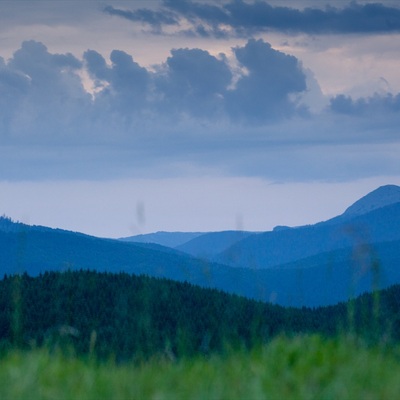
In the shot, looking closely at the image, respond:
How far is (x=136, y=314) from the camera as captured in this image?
1745 centimetres

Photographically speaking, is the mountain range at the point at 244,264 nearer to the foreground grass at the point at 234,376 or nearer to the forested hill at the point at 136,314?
the forested hill at the point at 136,314

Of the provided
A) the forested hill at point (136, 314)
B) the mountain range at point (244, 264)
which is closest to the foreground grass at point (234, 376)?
the mountain range at point (244, 264)

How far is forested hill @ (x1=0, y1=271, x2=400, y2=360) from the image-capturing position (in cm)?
1595

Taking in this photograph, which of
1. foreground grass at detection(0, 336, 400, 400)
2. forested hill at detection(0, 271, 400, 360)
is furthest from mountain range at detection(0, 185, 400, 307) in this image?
foreground grass at detection(0, 336, 400, 400)

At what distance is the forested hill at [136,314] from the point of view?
15.9 m

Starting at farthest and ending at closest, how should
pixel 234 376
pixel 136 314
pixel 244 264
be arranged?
pixel 244 264
pixel 136 314
pixel 234 376

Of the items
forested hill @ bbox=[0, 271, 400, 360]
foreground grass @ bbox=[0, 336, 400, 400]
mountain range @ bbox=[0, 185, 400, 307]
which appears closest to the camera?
foreground grass @ bbox=[0, 336, 400, 400]

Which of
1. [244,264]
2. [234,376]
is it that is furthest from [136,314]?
→ [244,264]

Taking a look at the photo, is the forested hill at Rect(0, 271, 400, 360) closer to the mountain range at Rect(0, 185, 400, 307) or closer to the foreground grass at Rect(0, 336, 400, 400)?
the mountain range at Rect(0, 185, 400, 307)

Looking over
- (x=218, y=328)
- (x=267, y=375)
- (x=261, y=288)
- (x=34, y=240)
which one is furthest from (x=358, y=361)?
(x=34, y=240)

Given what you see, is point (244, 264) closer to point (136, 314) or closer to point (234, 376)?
point (136, 314)

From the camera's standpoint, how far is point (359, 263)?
8.82 meters

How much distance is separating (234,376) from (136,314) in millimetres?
11279

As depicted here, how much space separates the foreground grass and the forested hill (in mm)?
7185
